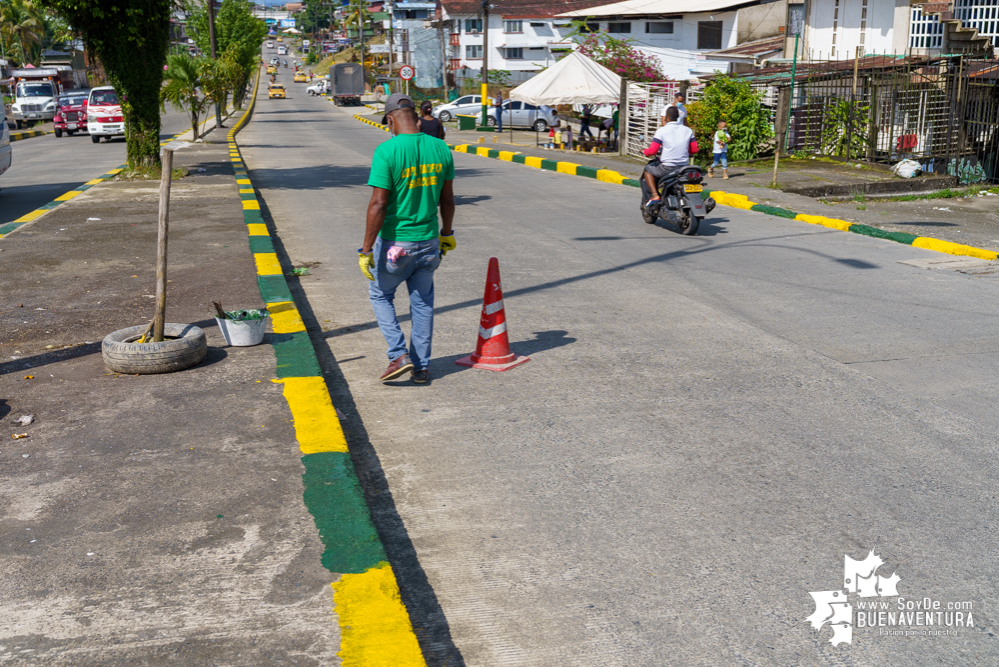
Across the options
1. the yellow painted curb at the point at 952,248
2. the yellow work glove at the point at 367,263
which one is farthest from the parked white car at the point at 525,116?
A: the yellow work glove at the point at 367,263

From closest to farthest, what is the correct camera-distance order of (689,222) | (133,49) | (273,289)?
1. (273,289)
2. (689,222)
3. (133,49)

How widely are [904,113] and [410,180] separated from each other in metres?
16.5

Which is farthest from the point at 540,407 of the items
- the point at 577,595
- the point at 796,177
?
the point at 796,177

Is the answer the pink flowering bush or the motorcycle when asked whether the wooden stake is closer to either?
the motorcycle

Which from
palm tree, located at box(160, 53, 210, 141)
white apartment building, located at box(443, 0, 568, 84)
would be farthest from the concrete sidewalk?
white apartment building, located at box(443, 0, 568, 84)

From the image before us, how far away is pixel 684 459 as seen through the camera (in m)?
4.69

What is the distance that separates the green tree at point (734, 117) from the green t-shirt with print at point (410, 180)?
15.9 meters

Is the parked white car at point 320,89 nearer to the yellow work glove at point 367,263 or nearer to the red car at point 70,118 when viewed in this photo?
the red car at point 70,118

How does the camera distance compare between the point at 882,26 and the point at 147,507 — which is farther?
the point at 882,26

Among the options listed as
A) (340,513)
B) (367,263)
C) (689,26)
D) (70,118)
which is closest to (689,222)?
(367,263)

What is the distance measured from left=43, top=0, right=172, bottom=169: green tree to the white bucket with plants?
1146cm

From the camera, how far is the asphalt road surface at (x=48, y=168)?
16.3m

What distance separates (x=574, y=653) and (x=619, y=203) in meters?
13.1

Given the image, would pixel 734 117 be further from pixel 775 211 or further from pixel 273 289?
pixel 273 289
